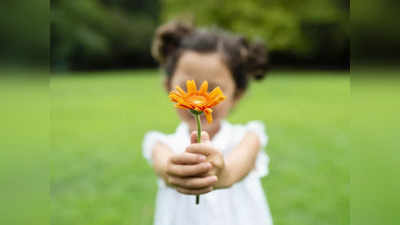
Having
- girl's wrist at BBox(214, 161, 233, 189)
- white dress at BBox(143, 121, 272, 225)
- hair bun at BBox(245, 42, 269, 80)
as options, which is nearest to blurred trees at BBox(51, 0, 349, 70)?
hair bun at BBox(245, 42, 269, 80)

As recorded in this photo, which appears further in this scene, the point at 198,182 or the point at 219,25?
the point at 219,25

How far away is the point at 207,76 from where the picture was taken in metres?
1.51

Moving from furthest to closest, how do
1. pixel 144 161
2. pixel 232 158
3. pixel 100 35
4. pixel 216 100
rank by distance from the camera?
pixel 100 35, pixel 144 161, pixel 232 158, pixel 216 100

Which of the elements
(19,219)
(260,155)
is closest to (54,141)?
(260,155)

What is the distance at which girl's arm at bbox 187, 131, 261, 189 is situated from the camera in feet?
3.36

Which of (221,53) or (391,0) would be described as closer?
(391,0)

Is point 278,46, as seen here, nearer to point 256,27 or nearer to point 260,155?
point 256,27

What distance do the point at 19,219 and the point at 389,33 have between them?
923 mm

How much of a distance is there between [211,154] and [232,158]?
0.42 metres

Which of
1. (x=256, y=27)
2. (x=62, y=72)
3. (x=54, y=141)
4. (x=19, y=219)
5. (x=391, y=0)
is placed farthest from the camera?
(x=256, y=27)

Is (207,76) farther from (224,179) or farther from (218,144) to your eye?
(224,179)

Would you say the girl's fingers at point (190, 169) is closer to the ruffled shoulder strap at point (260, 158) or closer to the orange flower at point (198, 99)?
the orange flower at point (198, 99)

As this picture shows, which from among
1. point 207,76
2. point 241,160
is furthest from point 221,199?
point 207,76

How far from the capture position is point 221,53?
5.40 ft
